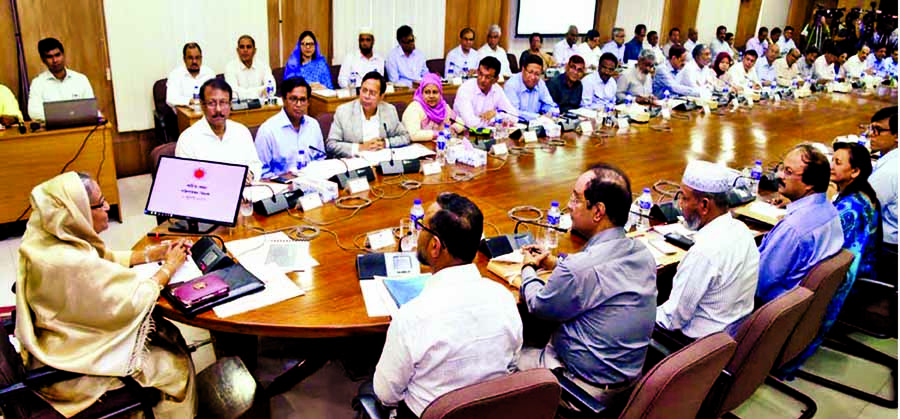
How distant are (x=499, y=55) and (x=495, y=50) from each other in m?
0.12

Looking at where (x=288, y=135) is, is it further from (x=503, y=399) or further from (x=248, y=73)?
(x=503, y=399)

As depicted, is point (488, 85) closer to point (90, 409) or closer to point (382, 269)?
point (382, 269)

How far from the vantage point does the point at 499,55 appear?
8352mm

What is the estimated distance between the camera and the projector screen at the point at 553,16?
8992 millimetres

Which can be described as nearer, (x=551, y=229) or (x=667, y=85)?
(x=551, y=229)

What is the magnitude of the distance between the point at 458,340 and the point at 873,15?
46.3 feet

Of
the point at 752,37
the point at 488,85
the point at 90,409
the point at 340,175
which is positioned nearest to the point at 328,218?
the point at 340,175

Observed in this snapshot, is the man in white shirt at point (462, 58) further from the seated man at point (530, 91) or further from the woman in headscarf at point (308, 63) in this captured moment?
the seated man at point (530, 91)

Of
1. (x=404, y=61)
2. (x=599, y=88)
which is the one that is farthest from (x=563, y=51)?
(x=599, y=88)

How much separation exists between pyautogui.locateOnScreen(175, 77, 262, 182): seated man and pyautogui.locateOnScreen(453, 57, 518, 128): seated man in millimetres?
1739

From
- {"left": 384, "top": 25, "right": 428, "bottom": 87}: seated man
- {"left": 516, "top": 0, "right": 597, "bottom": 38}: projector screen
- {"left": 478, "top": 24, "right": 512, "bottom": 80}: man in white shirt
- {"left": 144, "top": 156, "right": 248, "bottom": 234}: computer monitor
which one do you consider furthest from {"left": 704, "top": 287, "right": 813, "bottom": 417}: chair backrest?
{"left": 516, "top": 0, "right": 597, "bottom": 38}: projector screen

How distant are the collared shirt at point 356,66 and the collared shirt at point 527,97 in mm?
1901

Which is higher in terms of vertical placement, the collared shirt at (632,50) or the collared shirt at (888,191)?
the collared shirt at (632,50)

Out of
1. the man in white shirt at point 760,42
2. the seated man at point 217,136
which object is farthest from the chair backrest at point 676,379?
the man in white shirt at point 760,42
